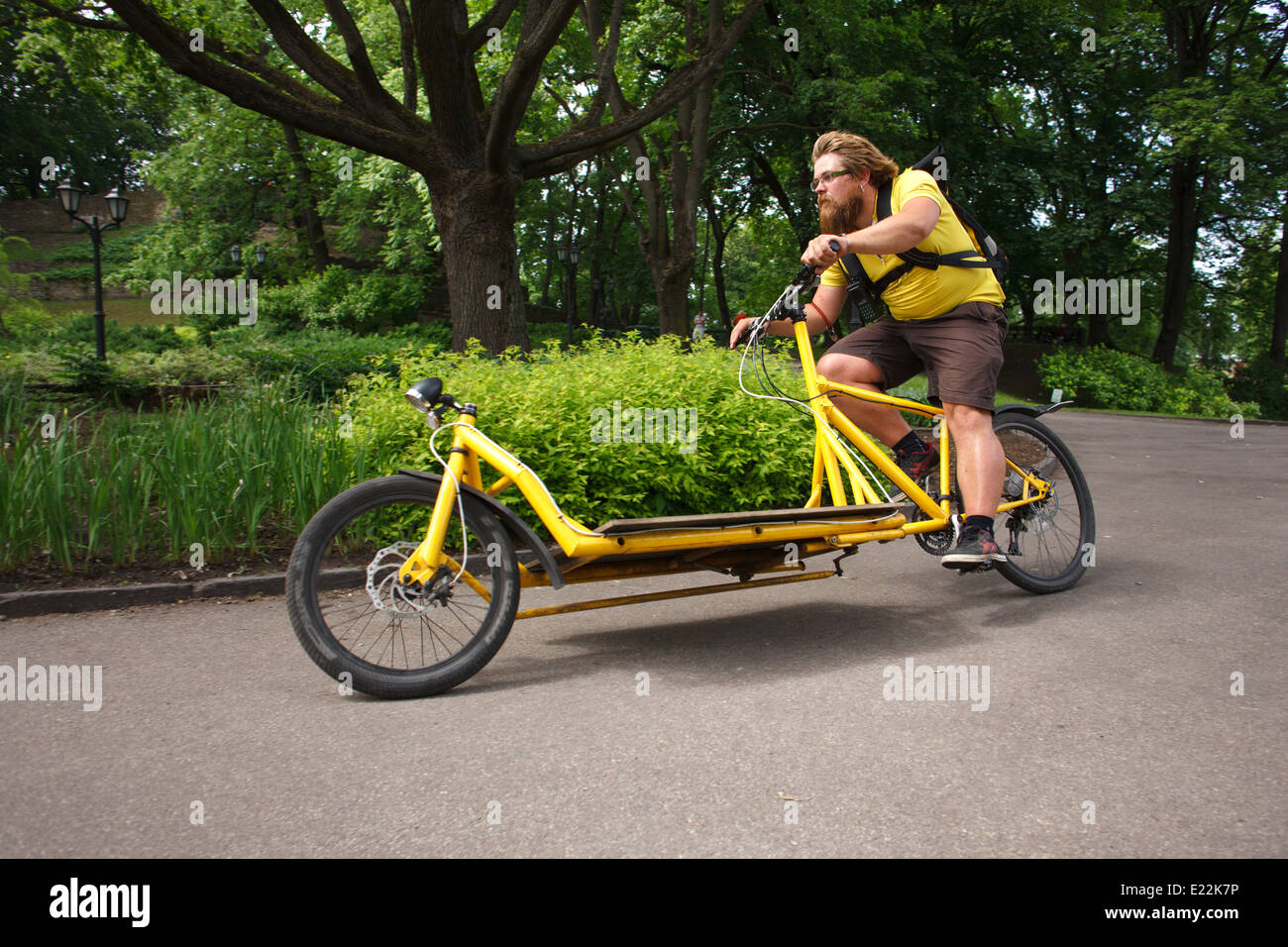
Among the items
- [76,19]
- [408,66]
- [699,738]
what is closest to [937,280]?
[699,738]

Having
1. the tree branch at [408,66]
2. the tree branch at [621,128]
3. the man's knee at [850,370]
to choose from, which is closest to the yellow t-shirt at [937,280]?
the man's knee at [850,370]

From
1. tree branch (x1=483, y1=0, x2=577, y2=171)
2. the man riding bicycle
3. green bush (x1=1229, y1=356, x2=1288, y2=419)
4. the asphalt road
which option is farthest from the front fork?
green bush (x1=1229, y1=356, x2=1288, y2=419)

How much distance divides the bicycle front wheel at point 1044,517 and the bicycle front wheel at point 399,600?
2642 millimetres

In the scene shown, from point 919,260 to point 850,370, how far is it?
0.62 m

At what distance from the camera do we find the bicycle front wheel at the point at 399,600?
137 inches

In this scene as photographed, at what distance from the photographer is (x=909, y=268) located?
4668mm

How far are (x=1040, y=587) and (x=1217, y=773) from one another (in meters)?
2.23

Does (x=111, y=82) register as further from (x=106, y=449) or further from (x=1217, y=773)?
(x=1217, y=773)

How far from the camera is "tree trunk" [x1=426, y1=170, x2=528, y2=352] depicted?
1077cm

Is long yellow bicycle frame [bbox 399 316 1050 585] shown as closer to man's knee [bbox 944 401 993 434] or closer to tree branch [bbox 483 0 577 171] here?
man's knee [bbox 944 401 993 434]

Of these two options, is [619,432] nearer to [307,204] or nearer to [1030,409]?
[1030,409]

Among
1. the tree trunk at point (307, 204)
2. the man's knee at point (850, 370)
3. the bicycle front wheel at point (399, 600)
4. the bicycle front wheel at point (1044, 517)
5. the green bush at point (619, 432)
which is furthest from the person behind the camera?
the tree trunk at point (307, 204)

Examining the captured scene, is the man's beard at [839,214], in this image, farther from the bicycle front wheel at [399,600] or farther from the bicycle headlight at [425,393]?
the bicycle front wheel at [399,600]
